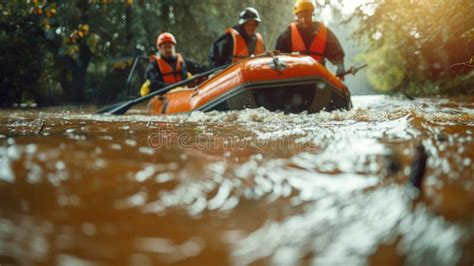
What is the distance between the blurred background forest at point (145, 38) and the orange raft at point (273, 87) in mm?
5113

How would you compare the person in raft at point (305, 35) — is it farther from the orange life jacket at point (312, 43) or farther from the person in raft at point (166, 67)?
the person in raft at point (166, 67)

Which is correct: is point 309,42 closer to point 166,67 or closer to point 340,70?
point 340,70

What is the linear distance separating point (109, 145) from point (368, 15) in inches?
366

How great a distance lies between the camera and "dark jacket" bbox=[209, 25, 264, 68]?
7.13 metres

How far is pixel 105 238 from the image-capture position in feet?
2.56

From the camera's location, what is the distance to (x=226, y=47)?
23.5ft

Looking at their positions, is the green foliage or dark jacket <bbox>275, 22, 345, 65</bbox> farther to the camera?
dark jacket <bbox>275, 22, 345, 65</bbox>

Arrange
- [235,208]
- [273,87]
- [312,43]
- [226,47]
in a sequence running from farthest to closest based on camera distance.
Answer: [226,47] < [312,43] < [273,87] < [235,208]

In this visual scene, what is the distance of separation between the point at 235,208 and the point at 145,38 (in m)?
13.2

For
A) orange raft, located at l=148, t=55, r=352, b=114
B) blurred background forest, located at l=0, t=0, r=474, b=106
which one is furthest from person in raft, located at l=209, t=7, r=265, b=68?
blurred background forest, located at l=0, t=0, r=474, b=106

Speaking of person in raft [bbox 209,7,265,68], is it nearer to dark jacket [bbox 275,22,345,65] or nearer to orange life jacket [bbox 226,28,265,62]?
orange life jacket [bbox 226,28,265,62]

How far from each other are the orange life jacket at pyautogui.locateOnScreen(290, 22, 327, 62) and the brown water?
5.34 m

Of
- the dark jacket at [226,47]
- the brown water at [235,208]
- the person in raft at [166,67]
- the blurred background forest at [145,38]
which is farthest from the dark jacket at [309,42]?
the brown water at [235,208]

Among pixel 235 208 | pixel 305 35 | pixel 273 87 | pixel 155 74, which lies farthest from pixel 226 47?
pixel 235 208
